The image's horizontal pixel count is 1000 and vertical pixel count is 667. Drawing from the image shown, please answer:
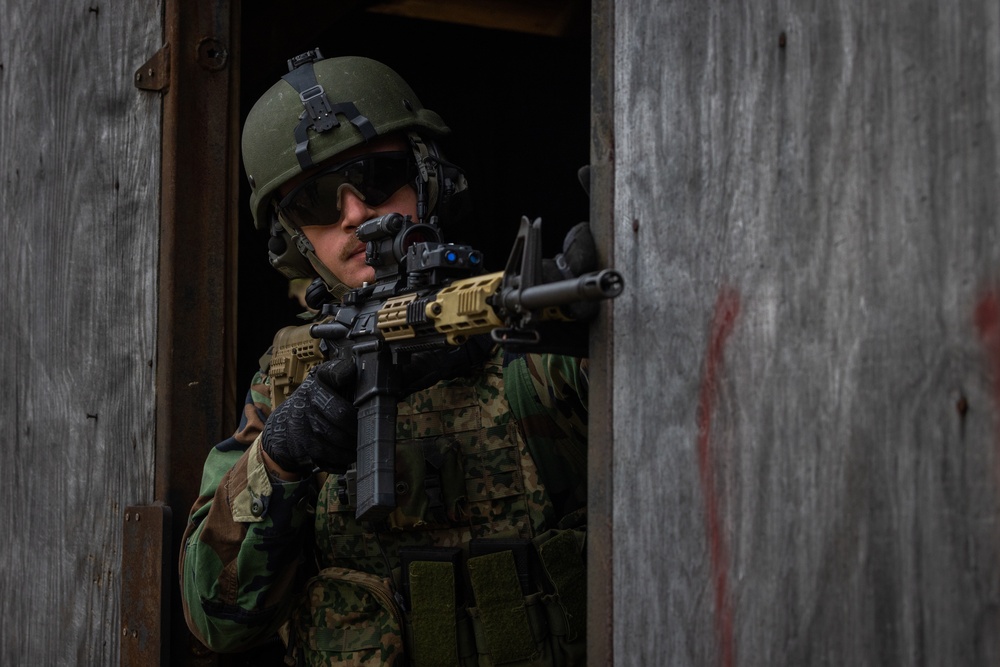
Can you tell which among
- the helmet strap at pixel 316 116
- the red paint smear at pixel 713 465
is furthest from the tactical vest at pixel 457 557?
the red paint smear at pixel 713 465

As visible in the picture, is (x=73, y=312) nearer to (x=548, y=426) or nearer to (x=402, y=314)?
(x=402, y=314)

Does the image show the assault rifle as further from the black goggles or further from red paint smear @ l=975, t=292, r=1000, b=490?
red paint smear @ l=975, t=292, r=1000, b=490

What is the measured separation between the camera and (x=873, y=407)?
1420mm

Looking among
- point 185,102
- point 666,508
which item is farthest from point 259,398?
point 666,508

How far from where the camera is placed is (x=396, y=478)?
2.58 m

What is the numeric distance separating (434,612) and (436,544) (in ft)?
0.50

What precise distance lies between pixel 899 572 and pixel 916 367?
9.5 inches

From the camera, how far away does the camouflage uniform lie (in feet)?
8.15

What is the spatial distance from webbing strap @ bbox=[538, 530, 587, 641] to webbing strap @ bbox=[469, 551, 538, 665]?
0.08 meters

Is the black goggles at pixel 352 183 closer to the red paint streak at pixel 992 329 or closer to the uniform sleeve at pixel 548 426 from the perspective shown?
the uniform sleeve at pixel 548 426

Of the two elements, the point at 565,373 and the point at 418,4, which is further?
the point at 418,4

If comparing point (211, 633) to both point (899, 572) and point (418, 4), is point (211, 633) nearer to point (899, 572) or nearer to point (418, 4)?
point (899, 572)

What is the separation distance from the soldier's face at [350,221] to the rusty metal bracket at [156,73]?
570 millimetres

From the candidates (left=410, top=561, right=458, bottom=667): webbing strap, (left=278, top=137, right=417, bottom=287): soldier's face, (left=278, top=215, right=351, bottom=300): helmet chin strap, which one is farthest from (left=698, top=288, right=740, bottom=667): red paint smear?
(left=278, top=215, right=351, bottom=300): helmet chin strap
